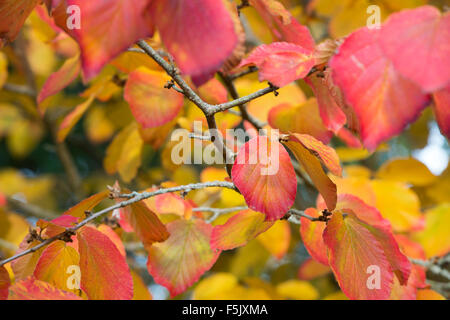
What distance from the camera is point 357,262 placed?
1.55 ft

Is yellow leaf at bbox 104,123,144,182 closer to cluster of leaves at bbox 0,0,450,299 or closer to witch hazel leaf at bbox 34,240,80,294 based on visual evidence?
cluster of leaves at bbox 0,0,450,299

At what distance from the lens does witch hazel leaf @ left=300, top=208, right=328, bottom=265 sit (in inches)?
21.6

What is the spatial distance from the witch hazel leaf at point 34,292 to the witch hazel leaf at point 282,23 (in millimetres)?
385

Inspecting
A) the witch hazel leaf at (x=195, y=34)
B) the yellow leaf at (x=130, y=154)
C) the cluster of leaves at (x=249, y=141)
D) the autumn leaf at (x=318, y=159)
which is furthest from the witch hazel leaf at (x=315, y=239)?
the yellow leaf at (x=130, y=154)

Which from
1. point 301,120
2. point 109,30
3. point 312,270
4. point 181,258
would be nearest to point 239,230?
point 181,258

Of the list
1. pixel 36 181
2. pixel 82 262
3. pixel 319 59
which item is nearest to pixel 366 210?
pixel 319 59

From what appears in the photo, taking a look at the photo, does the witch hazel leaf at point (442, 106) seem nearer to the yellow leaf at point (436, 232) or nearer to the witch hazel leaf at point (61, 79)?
the witch hazel leaf at point (61, 79)

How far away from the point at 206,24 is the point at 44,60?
1468 mm

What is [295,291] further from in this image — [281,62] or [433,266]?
[281,62]

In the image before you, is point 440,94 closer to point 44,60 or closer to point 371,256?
point 371,256

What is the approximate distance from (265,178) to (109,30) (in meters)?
0.21

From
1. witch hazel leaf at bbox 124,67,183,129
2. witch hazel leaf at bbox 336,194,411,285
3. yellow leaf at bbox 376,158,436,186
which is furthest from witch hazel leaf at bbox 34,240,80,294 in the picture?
yellow leaf at bbox 376,158,436,186

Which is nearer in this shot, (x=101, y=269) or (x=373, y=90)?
(x=373, y=90)

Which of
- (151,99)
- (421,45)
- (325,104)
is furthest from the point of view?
(151,99)
